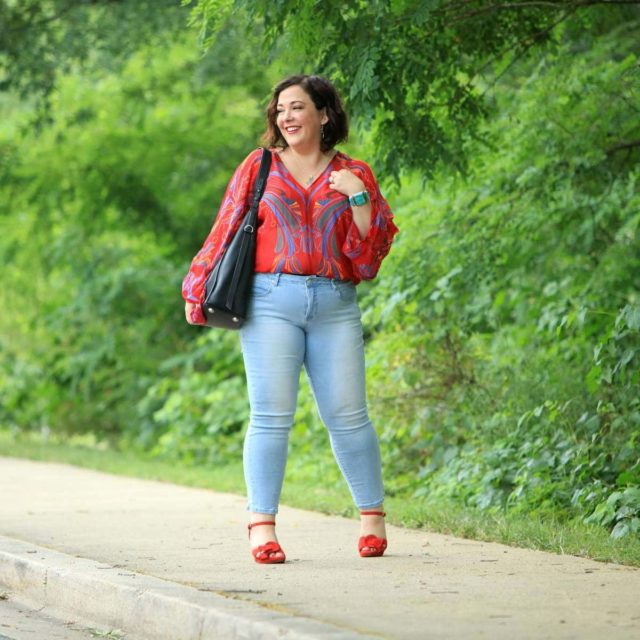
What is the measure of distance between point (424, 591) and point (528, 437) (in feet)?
10.5

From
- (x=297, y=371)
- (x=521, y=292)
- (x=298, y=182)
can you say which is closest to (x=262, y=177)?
(x=298, y=182)

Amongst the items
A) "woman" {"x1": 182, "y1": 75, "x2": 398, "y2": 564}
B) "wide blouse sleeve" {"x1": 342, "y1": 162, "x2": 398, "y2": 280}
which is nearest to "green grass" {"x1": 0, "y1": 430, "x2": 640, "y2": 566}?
"woman" {"x1": 182, "y1": 75, "x2": 398, "y2": 564}

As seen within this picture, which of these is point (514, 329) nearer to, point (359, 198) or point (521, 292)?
point (521, 292)

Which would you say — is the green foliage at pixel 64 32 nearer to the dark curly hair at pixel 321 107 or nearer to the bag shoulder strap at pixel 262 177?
the dark curly hair at pixel 321 107

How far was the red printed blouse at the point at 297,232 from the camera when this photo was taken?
18.9 ft

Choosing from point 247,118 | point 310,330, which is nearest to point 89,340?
point 247,118

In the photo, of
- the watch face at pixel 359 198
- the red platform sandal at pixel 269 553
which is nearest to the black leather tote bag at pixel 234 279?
the watch face at pixel 359 198

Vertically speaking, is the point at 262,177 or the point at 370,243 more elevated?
the point at 262,177

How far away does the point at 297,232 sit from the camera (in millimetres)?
5746

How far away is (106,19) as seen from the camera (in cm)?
1394

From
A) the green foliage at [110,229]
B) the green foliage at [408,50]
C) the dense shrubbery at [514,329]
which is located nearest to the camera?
the green foliage at [408,50]

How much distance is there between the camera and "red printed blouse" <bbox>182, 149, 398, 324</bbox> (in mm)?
5746

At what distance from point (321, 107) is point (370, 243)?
687 millimetres

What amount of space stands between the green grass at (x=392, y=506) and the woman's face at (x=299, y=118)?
2097mm
